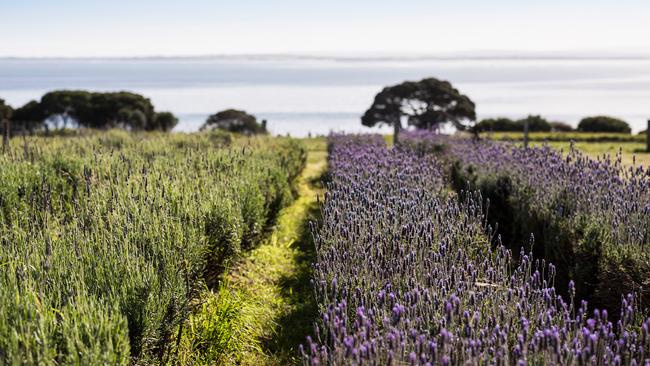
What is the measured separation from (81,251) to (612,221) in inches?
158

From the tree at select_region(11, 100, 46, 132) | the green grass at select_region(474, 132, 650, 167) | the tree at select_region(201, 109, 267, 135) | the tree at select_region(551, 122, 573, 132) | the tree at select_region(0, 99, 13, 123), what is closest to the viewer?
the green grass at select_region(474, 132, 650, 167)

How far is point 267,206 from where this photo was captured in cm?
796

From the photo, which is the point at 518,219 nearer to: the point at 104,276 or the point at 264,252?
the point at 264,252

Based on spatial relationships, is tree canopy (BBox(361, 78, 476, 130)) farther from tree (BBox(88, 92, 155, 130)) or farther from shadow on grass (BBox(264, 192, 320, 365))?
shadow on grass (BBox(264, 192, 320, 365))

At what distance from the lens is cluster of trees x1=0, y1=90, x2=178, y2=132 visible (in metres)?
35.8

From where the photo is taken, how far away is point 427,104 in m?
33.8

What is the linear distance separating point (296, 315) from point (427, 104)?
28589 mm

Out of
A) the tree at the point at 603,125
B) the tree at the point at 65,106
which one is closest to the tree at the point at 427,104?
the tree at the point at 603,125

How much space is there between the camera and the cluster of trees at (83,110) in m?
35.8

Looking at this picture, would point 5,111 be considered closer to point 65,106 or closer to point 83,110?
point 65,106

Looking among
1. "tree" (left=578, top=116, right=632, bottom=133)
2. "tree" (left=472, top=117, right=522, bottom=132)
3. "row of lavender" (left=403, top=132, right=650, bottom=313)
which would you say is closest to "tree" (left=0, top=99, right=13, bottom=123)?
"tree" (left=472, top=117, right=522, bottom=132)

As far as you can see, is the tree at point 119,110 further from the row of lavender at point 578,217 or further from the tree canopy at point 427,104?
the row of lavender at point 578,217

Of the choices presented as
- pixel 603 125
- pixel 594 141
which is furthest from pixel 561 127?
pixel 594 141

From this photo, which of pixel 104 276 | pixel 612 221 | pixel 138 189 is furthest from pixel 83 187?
pixel 612 221
